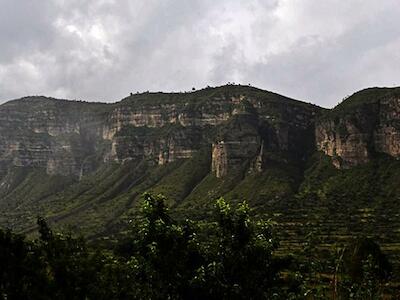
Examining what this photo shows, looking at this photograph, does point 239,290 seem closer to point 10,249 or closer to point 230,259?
point 230,259

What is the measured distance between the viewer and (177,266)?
27.1 meters

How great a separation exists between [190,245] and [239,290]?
345 centimetres

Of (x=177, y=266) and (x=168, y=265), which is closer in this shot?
(x=177, y=266)

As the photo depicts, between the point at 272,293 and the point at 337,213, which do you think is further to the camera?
the point at 337,213

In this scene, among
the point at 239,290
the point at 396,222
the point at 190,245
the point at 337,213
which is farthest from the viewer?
the point at 337,213

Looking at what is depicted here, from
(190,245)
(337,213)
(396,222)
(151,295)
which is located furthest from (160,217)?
(337,213)

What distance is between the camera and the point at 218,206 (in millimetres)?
28391

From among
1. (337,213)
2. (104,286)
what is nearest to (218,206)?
(104,286)

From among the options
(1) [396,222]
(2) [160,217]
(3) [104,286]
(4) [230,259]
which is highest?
(2) [160,217]

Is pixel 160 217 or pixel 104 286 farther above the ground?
pixel 160 217

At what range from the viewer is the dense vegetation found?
2623 cm

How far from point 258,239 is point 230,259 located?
1.78 metres

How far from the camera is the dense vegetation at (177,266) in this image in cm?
2623

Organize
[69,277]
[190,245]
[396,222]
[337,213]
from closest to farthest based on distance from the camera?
[190,245], [69,277], [396,222], [337,213]
